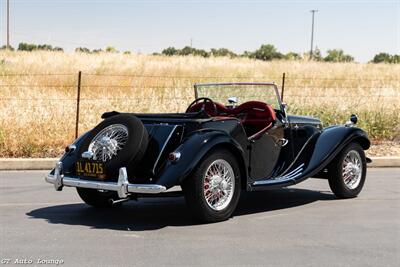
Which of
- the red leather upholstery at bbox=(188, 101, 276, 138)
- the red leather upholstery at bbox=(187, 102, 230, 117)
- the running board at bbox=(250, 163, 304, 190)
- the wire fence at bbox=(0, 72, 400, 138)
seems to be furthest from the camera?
the wire fence at bbox=(0, 72, 400, 138)

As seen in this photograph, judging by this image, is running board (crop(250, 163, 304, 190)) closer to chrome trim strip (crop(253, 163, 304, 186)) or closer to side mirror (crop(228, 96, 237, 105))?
chrome trim strip (crop(253, 163, 304, 186))

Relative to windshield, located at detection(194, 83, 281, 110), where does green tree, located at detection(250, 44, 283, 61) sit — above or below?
above

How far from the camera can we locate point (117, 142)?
6.62 meters

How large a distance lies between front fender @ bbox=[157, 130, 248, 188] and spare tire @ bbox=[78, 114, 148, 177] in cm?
35

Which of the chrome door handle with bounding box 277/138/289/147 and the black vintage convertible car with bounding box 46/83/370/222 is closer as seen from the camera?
the black vintage convertible car with bounding box 46/83/370/222

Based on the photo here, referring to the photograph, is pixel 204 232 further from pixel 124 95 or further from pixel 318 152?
pixel 124 95

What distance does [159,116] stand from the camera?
282 inches

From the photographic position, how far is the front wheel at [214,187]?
6.40 m

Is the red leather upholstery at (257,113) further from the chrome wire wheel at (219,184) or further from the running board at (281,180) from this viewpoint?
the chrome wire wheel at (219,184)

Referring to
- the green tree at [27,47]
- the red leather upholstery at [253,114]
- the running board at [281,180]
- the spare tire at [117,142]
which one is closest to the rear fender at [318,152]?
the running board at [281,180]

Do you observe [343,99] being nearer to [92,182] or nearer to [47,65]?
[92,182]

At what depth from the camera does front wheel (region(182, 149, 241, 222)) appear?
6398 mm

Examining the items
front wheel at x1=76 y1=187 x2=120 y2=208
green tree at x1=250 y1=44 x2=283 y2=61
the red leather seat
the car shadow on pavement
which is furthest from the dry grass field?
green tree at x1=250 y1=44 x2=283 y2=61

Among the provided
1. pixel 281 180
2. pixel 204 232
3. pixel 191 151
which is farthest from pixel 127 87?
pixel 204 232
